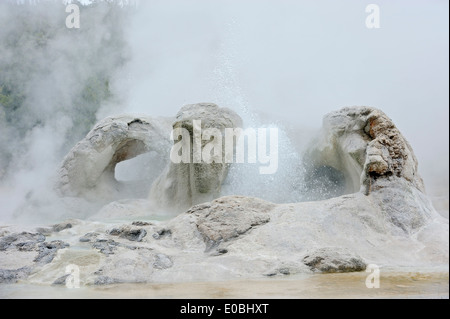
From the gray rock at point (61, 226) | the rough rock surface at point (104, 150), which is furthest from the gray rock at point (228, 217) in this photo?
the rough rock surface at point (104, 150)

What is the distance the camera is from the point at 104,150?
879 centimetres

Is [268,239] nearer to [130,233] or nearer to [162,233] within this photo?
[162,233]

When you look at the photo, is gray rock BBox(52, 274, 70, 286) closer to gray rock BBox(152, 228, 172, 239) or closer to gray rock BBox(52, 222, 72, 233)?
gray rock BBox(152, 228, 172, 239)

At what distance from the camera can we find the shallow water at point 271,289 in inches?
110

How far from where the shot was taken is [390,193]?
5.03 meters

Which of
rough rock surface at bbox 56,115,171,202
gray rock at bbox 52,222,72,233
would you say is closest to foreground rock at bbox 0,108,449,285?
gray rock at bbox 52,222,72,233

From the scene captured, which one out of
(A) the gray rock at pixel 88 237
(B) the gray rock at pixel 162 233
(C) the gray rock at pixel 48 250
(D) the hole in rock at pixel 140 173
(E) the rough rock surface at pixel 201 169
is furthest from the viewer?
(D) the hole in rock at pixel 140 173

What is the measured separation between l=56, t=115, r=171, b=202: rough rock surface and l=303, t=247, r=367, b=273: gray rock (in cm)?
571

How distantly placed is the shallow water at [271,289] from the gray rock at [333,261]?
0.19 m

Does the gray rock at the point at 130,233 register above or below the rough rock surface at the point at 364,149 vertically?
below

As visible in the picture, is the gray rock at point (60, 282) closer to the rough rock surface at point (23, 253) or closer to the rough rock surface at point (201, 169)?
the rough rock surface at point (23, 253)

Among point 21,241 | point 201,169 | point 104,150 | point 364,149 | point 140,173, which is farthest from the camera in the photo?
point 140,173

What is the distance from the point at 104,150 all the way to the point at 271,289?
636 cm

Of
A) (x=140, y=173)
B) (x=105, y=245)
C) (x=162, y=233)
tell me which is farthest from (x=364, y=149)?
(x=140, y=173)
